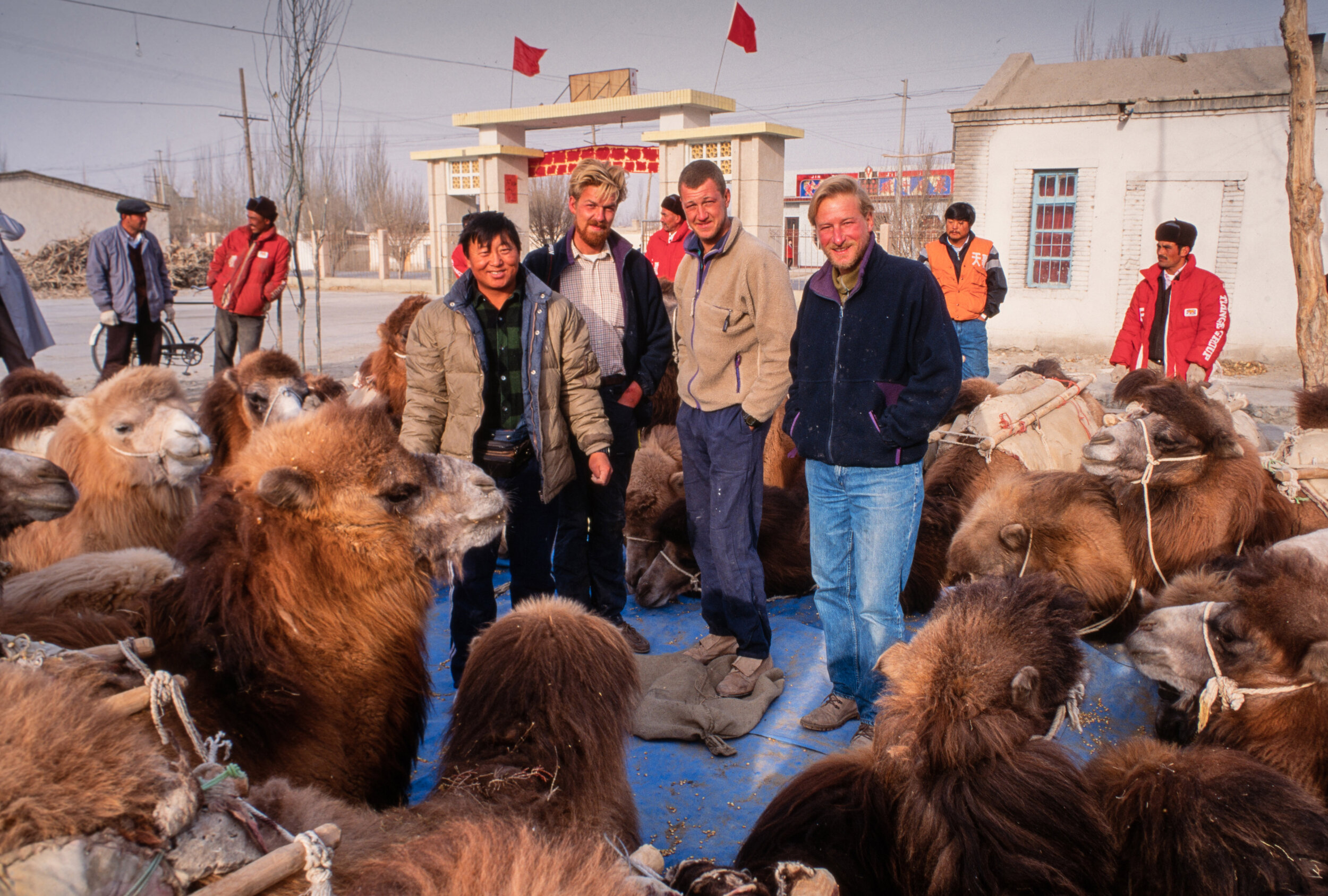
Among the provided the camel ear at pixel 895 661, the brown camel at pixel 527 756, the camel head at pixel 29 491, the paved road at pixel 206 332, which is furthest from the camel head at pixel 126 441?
the paved road at pixel 206 332

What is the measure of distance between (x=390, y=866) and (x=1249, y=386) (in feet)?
55.1

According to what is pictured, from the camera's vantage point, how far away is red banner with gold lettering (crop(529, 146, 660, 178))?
2098 centimetres

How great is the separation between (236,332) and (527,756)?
363 inches

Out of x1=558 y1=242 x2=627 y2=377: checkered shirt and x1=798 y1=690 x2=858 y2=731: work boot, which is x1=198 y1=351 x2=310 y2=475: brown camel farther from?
x1=798 y1=690 x2=858 y2=731: work boot

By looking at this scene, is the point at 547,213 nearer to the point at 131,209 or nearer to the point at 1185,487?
the point at 131,209

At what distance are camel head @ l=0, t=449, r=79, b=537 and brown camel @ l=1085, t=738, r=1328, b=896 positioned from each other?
3268 mm

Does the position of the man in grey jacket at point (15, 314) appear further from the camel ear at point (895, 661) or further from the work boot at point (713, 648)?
the camel ear at point (895, 661)

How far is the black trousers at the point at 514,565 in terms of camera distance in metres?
4.04

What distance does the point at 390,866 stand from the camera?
5.17ft

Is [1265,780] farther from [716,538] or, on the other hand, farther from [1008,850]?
[716,538]

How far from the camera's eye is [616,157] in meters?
21.0

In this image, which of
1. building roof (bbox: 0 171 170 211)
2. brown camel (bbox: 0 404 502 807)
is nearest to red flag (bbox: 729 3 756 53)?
brown camel (bbox: 0 404 502 807)

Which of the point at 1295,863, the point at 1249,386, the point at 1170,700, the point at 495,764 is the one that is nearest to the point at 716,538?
the point at 1170,700

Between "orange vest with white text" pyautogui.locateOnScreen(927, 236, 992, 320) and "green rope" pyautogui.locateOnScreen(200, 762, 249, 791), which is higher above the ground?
"orange vest with white text" pyautogui.locateOnScreen(927, 236, 992, 320)
